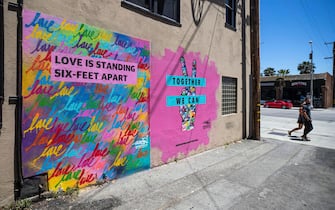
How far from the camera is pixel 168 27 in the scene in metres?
6.23

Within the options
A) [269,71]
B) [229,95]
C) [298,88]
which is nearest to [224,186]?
[229,95]

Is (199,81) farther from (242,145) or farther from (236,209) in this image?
(236,209)

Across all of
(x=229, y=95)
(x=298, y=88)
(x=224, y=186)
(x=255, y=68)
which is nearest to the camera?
(x=224, y=186)

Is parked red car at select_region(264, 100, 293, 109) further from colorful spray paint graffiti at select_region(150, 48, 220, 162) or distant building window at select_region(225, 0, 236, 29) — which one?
colorful spray paint graffiti at select_region(150, 48, 220, 162)

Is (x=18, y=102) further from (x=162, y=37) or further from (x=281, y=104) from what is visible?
(x=281, y=104)

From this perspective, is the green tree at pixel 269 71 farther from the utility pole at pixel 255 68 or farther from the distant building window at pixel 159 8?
the distant building window at pixel 159 8

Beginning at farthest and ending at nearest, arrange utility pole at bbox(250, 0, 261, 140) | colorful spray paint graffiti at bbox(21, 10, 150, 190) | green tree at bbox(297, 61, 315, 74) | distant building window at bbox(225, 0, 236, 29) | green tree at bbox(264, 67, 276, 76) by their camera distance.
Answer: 1. green tree at bbox(264, 67, 276, 76)
2. green tree at bbox(297, 61, 315, 74)
3. utility pole at bbox(250, 0, 261, 140)
4. distant building window at bbox(225, 0, 236, 29)
5. colorful spray paint graffiti at bbox(21, 10, 150, 190)

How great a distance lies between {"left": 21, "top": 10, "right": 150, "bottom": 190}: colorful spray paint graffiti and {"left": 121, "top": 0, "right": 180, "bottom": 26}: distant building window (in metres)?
0.76

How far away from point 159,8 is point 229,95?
4.72 metres

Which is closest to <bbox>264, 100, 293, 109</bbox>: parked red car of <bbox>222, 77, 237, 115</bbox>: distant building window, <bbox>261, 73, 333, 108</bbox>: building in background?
<bbox>261, 73, 333, 108</bbox>: building in background

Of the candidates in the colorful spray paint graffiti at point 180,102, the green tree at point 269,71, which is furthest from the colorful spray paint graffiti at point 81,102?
the green tree at point 269,71

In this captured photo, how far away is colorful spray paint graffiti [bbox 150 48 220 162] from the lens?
5.96m

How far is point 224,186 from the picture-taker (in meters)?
4.88

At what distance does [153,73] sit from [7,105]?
3.17m
